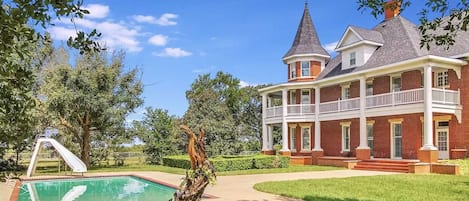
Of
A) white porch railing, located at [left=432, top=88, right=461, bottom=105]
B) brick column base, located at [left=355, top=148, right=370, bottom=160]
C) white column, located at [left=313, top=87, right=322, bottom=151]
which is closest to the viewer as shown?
white porch railing, located at [left=432, top=88, right=461, bottom=105]

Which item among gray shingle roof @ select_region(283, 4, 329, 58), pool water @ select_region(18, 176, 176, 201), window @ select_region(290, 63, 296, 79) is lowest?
pool water @ select_region(18, 176, 176, 201)

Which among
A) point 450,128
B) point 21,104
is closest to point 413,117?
point 450,128

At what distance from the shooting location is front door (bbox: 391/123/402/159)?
26.1 m

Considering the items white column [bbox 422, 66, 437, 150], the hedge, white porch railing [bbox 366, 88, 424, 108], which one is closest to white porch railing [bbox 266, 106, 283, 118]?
the hedge

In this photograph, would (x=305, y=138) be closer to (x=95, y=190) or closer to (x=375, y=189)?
(x=95, y=190)

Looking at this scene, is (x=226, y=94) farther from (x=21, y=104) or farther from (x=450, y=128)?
(x=21, y=104)

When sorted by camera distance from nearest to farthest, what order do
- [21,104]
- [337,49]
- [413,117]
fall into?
1. [21,104]
2. [413,117]
3. [337,49]

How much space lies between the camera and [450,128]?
77.2 ft

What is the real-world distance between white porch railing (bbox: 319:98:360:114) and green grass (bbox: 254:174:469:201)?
10644 mm

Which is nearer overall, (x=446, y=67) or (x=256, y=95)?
(x=446, y=67)

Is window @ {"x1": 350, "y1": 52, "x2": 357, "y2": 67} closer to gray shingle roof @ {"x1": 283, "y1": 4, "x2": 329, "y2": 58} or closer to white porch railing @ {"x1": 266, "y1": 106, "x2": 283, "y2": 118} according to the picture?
gray shingle roof @ {"x1": 283, "y1": 4, "x2": 329, "y2": 58}

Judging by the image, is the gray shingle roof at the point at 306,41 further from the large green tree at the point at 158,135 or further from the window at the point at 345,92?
the large green tree at the point at 158,135

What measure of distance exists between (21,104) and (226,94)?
50.8 metres

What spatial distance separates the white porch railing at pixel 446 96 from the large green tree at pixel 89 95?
18.7m
